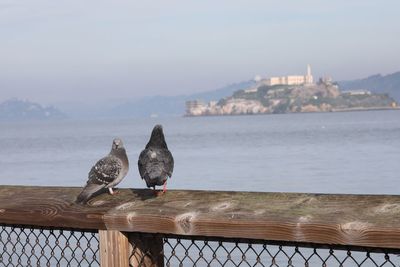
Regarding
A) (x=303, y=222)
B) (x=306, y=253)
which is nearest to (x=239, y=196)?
(x=303, y=222)

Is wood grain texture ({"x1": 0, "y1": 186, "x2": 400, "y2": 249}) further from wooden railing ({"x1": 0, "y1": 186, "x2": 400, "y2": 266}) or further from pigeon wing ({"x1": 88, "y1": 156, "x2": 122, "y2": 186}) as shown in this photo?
pigeon wing ({"x1": 88, "y1": 156, "x2": 122, "y2": 186})

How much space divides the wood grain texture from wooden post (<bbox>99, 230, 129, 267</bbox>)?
0.04 metres

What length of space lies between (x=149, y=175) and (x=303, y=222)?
177cm

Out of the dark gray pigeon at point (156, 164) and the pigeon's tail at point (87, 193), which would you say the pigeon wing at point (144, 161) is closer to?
the dark gray pigeon at point (156, 164)

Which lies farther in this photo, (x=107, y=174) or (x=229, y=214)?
(x=107, y=174)

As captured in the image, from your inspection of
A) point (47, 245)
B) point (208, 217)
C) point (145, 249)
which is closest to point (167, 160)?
point (47, 245)

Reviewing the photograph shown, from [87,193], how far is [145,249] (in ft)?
1.55

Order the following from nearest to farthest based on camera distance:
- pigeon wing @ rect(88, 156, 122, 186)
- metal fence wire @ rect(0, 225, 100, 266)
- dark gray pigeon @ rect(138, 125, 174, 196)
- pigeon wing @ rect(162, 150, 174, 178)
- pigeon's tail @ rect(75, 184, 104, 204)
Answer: pigeon's tail @ rect(75, 184, 104, 204)
metal fence wire @ rect(0, 225, 100, 266)
pigeon wing @ rect(88, 156, 122, 186)
dark gray pigeon @ rect(138, 125, 174, 196)
pigeon wing @ rect(162, 150, 174, 178)

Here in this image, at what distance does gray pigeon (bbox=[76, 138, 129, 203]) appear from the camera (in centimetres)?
421

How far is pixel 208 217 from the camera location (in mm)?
3490

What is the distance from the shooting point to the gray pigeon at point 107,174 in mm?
4215

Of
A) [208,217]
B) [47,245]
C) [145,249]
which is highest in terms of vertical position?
[208,217]

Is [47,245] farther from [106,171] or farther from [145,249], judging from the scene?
[145,249]

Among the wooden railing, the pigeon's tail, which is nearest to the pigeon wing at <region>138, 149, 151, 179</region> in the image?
the pigeon's tail
